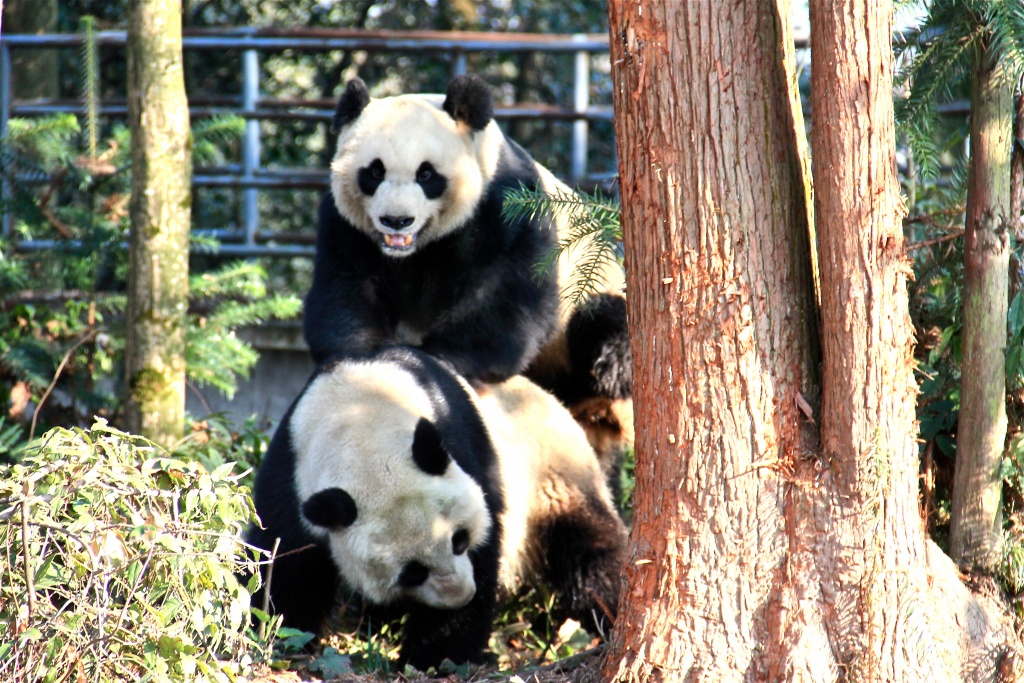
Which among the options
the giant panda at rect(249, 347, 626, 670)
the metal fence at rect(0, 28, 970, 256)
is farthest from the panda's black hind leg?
the metal fence at rect(0, 28, 970, 256)

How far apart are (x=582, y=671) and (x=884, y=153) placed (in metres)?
1.74

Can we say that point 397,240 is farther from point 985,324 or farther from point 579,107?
point 579,107

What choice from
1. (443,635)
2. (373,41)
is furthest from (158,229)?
(373,41)

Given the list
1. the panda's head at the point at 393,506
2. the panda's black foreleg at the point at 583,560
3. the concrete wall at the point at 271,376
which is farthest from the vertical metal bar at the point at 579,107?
the panda's head at the point at 393,506

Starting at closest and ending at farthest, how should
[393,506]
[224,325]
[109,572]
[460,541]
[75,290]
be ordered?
[109,572] → [393,506] → [460,541] → [224,325] → [75,290]

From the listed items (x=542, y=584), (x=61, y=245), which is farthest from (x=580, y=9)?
(x=542, y=584)

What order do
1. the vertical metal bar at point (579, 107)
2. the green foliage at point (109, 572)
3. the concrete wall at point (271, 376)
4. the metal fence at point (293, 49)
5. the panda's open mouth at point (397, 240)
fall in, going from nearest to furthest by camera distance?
the green foliage at point (109, 572), the panda's open mouth at point (397, 240), the concrete wall at point (271, 376), the metal fence at point (293, 49), the vertical metal bar at point (579, 107)

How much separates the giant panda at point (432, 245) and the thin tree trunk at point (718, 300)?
187 centimetres

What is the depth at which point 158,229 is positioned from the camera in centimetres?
525

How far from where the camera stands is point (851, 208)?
8.67 feet

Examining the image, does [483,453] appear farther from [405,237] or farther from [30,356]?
[30,356]

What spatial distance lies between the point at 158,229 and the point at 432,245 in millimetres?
1426

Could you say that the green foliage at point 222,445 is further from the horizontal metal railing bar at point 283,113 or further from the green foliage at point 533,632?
the horizontal metal railing bar at point 283,113

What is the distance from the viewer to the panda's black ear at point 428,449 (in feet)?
12.5
